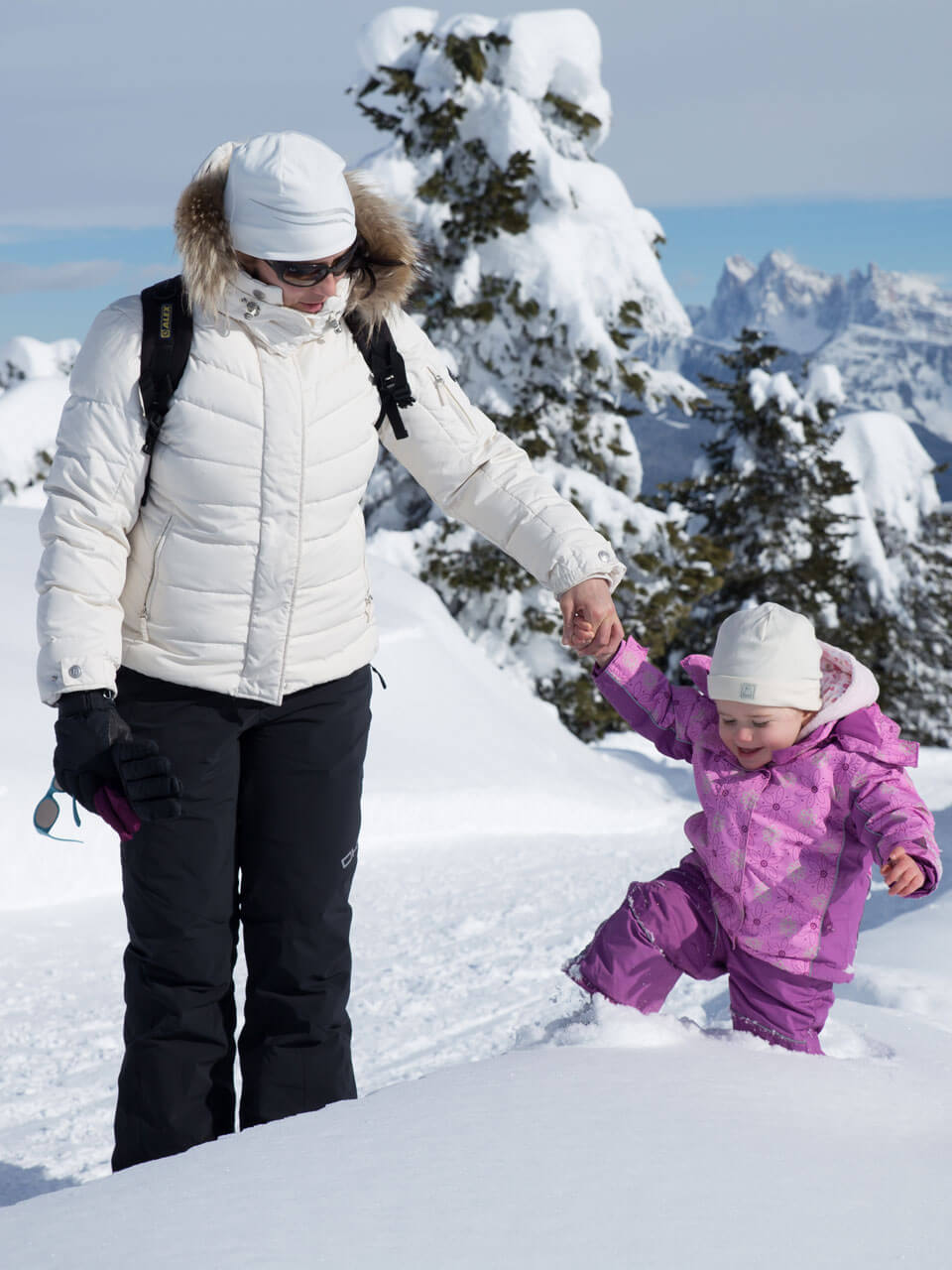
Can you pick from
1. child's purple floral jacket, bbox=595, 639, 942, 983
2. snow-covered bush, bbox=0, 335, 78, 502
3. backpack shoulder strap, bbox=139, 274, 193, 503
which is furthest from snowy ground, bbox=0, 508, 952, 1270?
snow-covered bush, bbox=0, 335, 78, 502

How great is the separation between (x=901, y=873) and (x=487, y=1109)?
3.15ft

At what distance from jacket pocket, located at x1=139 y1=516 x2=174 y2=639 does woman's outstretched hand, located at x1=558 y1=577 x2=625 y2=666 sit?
91 cm

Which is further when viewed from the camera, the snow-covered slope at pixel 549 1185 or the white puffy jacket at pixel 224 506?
the white puffy jacket at pixel 224 506

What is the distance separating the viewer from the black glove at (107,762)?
2234 millimetres

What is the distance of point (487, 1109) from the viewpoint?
2.05m

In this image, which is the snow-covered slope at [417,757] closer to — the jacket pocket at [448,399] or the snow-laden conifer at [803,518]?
the jacket pocket at [448,399]

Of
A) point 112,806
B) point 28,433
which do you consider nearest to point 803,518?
point 28,433

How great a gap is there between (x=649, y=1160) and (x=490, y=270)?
41.9 feet

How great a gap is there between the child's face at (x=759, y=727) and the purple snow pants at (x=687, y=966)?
37 centimetres

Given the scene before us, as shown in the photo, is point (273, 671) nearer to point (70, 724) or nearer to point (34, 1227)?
point (70, 724)

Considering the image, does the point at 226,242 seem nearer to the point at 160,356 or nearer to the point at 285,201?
the point at 285,201

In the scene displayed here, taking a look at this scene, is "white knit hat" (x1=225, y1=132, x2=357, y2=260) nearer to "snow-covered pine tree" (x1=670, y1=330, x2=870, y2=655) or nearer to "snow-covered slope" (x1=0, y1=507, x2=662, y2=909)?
"snow-covered slope" (x1=0, y1=507, x2=662, y2=909)

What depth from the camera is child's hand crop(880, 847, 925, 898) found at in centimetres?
242

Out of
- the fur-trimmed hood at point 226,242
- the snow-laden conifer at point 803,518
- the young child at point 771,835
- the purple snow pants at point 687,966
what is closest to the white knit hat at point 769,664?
the young child at point 771,835
